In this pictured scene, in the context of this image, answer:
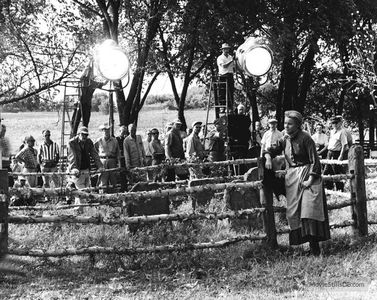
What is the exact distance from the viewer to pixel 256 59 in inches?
408

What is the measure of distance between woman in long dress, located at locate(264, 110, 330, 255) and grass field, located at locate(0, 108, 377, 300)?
0.91 feet

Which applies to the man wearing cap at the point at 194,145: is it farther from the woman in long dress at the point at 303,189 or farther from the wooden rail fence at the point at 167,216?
the woman in long dress at the point at 303,189

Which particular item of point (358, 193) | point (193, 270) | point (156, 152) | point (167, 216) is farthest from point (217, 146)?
point (193, 270)

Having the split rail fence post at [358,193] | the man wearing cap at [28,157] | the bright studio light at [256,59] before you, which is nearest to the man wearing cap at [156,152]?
the man wearing cap at [28,157]

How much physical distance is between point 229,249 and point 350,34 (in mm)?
16335

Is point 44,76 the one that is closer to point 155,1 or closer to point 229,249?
point 155,1

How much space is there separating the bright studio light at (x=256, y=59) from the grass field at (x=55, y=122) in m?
26.3

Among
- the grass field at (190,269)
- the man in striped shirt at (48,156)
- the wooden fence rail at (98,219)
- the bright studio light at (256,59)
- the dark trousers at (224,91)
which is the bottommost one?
the grass field at (190,269)

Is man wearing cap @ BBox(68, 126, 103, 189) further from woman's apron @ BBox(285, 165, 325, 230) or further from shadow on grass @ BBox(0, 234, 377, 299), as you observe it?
woman's apron @ BBox(285, 165, 325, 230)

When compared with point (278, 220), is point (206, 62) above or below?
above

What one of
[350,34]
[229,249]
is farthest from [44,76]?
[350,34]

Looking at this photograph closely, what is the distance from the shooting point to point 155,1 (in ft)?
63.3

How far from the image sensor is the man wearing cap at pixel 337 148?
1205 cm

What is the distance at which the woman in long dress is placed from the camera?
6938 mm
